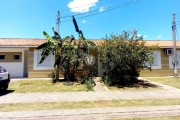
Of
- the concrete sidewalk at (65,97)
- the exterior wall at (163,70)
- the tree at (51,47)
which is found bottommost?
the concrete sidewalk at (65,97)

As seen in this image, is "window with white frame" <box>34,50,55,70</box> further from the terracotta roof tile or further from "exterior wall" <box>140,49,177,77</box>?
"exterior wall" <box>140,49,177,77</box>

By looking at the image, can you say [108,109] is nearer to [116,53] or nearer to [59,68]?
[116,53]

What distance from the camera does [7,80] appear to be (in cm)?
934

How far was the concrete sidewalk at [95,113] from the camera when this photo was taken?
5.22 metres

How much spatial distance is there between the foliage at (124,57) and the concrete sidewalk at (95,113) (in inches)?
209

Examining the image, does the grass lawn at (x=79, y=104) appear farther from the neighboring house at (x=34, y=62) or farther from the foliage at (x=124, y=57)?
the neighboring house at (x=34, y=62)

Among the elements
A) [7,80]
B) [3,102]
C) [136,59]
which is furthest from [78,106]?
[136,59]

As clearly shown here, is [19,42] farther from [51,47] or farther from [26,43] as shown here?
[51,47]

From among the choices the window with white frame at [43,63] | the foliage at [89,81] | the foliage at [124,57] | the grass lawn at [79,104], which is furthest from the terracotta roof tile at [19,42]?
the grass lawn at [79,104]

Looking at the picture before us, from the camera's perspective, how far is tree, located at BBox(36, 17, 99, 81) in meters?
12.6

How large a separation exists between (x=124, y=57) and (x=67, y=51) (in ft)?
16.4

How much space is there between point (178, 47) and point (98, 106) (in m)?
14.5

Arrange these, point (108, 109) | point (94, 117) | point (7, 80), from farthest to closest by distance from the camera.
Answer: point (7, 80) → point (108, 109) → point (94, 117)

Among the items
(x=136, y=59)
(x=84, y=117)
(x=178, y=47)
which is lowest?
(x=84, y=117)
